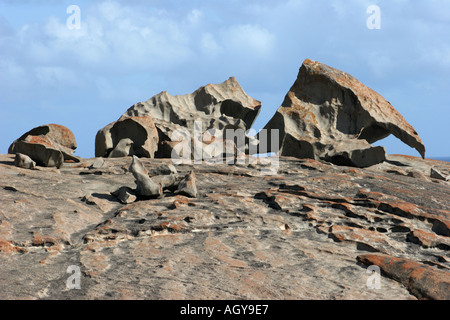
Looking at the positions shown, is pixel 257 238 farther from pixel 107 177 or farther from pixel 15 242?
pixel 107 177

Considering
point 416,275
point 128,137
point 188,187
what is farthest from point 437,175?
point 128,137

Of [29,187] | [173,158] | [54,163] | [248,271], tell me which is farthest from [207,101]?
[248,271]

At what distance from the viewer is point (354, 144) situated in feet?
35.4

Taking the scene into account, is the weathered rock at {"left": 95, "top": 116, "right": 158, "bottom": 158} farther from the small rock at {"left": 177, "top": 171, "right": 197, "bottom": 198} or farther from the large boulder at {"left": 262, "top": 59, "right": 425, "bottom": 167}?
the small rock at {"left": 177, "top": 171, "right": 197, "bottom": 198}

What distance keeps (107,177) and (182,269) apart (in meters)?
4.10

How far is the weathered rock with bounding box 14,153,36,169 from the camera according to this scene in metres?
8.22

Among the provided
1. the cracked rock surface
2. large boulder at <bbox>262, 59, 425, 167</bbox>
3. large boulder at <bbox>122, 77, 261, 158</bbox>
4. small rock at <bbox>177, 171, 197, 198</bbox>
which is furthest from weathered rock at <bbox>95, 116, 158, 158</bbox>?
small rock at <bbox>177, 171, 197, 198</bbox>

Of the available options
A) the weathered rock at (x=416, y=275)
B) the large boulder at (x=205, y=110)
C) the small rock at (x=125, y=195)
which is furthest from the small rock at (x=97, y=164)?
the weathered rock at (x=416, y=275)

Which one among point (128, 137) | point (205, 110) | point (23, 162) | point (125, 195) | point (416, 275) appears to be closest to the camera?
point (416, 275)

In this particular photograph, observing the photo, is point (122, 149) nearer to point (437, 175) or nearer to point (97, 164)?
point (97, 164)

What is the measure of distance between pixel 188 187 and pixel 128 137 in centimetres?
483

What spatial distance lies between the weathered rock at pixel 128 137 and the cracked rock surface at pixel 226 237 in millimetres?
2329

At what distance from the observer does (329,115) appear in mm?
11953
